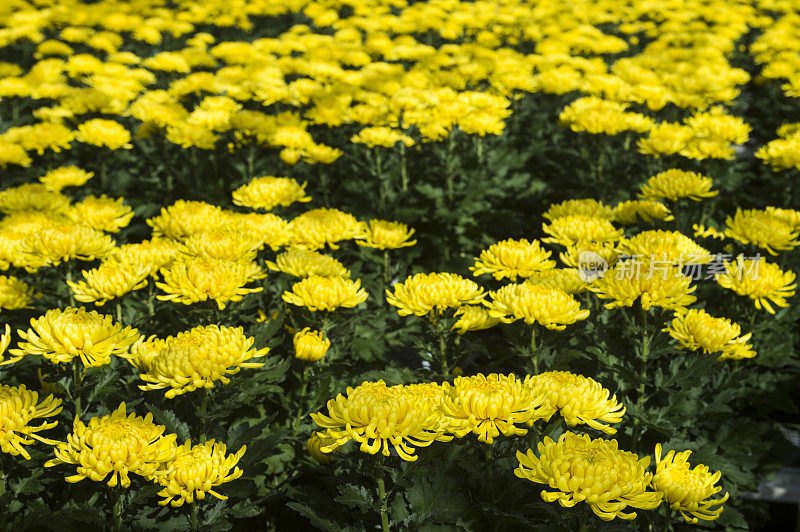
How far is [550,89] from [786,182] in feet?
6.77

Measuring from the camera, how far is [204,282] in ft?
7.45

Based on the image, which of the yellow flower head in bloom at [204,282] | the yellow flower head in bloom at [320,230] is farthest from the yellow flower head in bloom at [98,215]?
the yellow flower head in bloom at [204,282]

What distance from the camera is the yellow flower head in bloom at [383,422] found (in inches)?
64.1

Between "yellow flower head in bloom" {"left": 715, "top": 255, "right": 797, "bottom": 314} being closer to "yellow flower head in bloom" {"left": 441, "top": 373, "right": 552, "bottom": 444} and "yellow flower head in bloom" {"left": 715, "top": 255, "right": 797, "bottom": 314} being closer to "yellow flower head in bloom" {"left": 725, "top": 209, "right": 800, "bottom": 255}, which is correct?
"yellow flower head in bloom" {"left": 725, "top": 209, "right": 800, "bottom": 255}

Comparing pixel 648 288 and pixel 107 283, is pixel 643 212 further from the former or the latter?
pixel 107 283

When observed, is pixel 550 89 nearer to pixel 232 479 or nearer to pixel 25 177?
pixel 25 177

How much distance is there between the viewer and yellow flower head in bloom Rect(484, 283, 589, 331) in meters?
2.22

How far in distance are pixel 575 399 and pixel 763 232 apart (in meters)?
1.79

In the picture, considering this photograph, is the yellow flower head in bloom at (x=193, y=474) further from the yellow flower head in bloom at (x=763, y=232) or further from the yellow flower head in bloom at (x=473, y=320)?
the yellow flower head in bloom at (x=763, y=232)

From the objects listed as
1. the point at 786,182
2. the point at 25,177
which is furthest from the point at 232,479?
the point at 786,182

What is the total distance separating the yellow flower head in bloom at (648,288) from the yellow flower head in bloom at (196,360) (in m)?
1.27

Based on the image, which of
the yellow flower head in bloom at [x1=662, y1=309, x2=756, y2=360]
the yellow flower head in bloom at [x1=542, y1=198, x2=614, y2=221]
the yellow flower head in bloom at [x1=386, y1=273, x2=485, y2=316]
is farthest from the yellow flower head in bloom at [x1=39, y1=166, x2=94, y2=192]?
the yellow flower head in bloom at [x1=662, y1=309, x2=756, y2=360]

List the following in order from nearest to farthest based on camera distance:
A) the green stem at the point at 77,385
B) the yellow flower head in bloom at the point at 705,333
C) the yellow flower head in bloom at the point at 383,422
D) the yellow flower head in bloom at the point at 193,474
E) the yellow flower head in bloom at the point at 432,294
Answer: the yellow flower head in bloom at the point at 383,422, the yellow flower head in bloom at the point at 193,474, the green stem at the point at 77,385, the yellow flower head in bloom at the point at 432,294, the yellow flower head in bloom at the point at 705,333

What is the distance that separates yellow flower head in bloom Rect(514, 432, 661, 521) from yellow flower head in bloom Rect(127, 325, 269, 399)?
90cm
